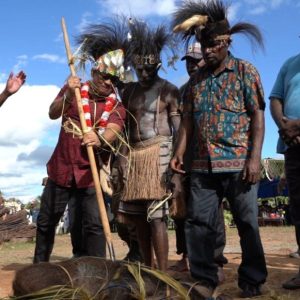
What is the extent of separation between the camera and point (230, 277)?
16.5ft

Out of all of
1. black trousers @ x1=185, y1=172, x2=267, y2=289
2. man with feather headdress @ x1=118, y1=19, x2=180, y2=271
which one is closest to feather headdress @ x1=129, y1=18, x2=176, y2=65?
man with feather headdress @ x1=118, y1=19, x2=180, y2=271

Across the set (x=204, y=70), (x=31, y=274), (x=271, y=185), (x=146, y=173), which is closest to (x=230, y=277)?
(x=146, y=173)

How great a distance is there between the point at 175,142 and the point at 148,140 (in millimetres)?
383

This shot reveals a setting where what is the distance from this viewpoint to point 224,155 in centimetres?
383

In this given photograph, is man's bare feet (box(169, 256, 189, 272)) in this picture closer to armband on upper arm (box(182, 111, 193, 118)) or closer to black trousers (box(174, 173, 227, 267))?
black trousers (box(174, 173, 227, 267))

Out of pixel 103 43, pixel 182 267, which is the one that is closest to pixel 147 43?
pixel 103 43

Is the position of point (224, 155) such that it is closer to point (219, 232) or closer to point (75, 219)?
point (219, 232)

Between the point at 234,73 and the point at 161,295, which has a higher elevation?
the point at 234,73

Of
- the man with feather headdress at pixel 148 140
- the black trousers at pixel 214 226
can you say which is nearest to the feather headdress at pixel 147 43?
the man with feather headdress at pixel 148 140

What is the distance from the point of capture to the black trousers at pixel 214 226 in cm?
381

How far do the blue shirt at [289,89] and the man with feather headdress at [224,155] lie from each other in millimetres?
525

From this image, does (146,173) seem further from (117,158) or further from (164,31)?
(164,31)

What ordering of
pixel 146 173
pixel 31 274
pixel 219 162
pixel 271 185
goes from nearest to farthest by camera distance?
1. pixel 31 274
2. pixel 219 162
3. pixel 146 173
4. pixel 271 185

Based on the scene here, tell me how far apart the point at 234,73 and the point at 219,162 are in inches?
27.4
